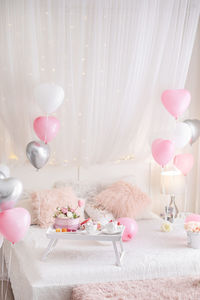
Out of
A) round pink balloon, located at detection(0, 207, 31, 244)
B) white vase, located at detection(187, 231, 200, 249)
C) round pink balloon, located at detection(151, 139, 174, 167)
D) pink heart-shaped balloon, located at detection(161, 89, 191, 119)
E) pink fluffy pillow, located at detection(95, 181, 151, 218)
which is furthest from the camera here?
pink fluffy pillow, located at detection(95, 181, 151, 218)

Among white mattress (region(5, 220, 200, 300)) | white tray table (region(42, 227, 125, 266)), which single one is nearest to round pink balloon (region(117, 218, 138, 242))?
white mattress (region(5, 220, 200, 300))

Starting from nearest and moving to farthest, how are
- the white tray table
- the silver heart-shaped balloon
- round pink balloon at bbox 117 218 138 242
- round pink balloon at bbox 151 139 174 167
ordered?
the silver heart-shaped balloon < the white tray table < round pink balloon at bbox 117 218 138 242 < round pink balloon at bbox 151 139 174 167

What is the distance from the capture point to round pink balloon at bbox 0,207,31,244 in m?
2.59

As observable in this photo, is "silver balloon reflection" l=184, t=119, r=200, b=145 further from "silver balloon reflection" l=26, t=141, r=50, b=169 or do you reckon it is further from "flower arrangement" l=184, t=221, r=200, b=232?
"silver balloon reflection" l=26, t=141, r=50, b=169

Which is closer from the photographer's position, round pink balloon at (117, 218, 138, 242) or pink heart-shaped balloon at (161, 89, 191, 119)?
round pink balloon at (117, 218, 138, 242)

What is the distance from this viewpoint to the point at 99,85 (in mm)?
3395

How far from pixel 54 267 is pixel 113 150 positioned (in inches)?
54.9

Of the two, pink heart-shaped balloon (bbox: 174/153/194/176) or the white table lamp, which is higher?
pink heart-shaped balloon (bbox: 174/153/194/176)

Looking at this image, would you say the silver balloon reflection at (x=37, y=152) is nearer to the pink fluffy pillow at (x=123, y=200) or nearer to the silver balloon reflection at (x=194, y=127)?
the pink fluffy pillow at (x=123, y=200)

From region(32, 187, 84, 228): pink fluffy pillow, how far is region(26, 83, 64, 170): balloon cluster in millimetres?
426

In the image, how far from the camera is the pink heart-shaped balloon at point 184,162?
417 cm

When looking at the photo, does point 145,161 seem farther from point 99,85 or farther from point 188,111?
point 99,85

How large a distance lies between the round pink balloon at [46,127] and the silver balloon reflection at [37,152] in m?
0.06

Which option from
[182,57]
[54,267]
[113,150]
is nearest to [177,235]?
[113,150]
